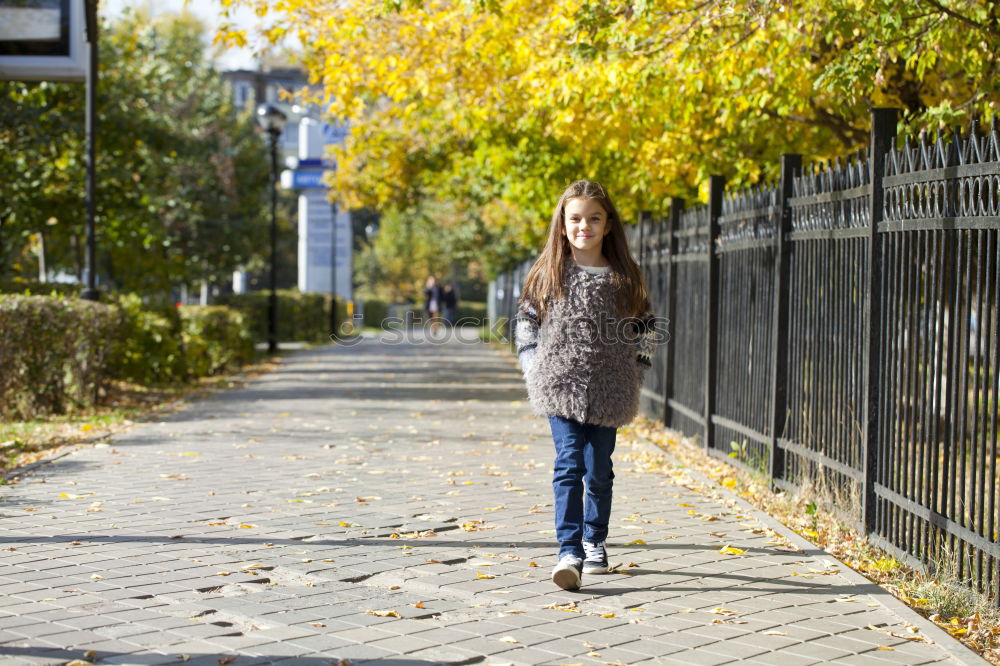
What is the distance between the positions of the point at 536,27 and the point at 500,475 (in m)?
4.97

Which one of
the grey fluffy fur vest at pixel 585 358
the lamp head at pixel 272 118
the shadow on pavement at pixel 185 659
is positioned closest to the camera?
the shadow on pavement at pixel 185 659

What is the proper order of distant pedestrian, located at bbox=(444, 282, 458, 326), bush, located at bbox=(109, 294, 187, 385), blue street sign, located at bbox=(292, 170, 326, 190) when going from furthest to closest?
distant pedestrian, located at bbox=(444, 282, 458, 326)
blue street sign, located at bbox=(292, 170, 326, 190)
bush, located at bbox=(109, 294, 187, 385)

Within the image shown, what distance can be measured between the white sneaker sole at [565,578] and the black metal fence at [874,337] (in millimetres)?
1663

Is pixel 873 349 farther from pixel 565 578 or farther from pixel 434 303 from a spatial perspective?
pixel 434 303

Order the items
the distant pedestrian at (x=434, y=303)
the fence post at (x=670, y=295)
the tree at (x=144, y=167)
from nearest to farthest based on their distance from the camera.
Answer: the fence post at (x=670, y=295), the tree at (x=144, y=167), the distant pedestrian at (x=434, y=303)

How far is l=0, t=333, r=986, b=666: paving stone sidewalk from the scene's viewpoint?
4660mm

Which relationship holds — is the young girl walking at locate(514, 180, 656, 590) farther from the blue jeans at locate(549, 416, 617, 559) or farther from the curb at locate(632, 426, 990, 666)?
the curb at locate(632, 426, 990, 666)

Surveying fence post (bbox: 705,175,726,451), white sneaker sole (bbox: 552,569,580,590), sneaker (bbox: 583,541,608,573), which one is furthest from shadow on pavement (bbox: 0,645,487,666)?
fence post (bbox: 705,175,726,451)

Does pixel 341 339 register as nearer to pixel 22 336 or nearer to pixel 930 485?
pixel 22 336

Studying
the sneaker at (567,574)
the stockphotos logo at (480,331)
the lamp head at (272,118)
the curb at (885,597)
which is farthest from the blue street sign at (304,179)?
the sneaker at (567,574)

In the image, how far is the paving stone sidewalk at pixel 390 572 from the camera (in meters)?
4.66

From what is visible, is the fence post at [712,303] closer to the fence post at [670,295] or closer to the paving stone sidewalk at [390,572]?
the paving stone sidewalk at [390,572]

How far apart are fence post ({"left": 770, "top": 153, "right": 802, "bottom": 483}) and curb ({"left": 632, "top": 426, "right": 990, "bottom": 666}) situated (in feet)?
1.41

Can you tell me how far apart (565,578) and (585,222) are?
159 centimetres
